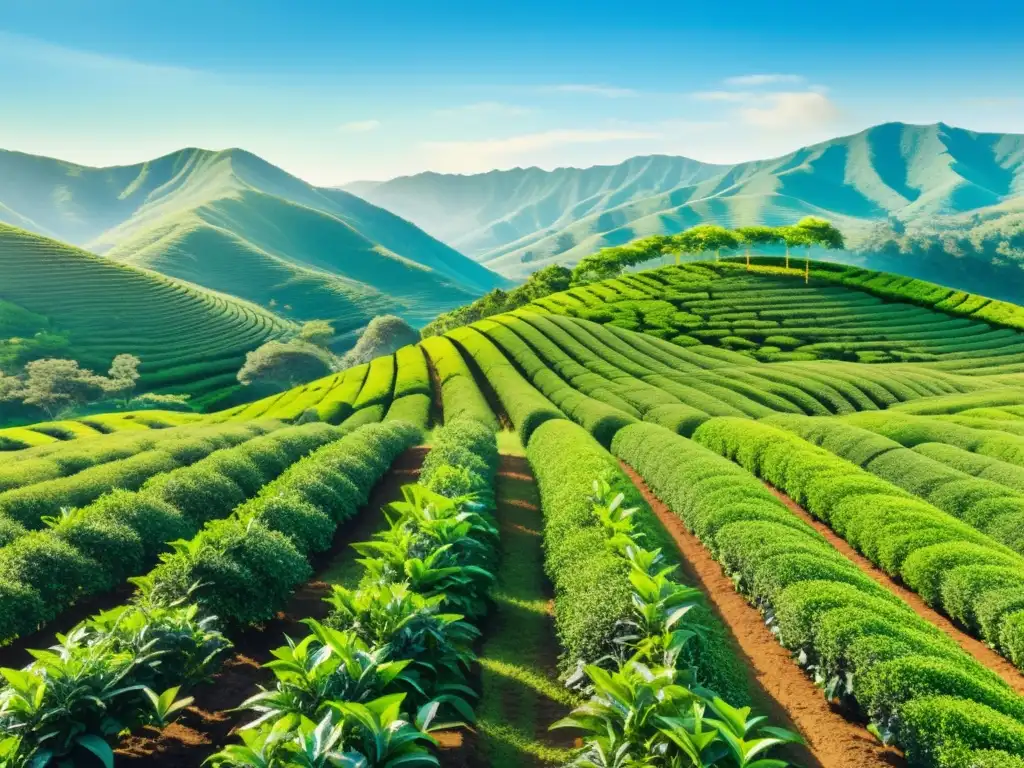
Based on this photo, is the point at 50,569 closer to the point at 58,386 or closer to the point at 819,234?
the point at 58,386

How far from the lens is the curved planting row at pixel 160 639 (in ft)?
23.8

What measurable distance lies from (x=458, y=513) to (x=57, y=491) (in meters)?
13.5

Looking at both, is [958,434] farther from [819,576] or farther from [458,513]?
[458,513]

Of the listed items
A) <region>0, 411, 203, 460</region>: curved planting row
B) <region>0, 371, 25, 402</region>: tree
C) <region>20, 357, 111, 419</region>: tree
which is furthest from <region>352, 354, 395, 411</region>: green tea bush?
<region>0, 371, 25, 402</region>: tree

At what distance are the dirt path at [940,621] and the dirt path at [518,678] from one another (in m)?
6.95

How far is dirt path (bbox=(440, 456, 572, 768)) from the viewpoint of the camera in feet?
28.8

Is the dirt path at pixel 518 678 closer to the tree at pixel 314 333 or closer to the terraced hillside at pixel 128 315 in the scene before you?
the terraced hillside at pixel 128 315

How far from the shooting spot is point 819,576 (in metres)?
11.4

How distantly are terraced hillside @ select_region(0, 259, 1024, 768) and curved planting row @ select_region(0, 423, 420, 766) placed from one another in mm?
48

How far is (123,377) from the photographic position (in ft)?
299

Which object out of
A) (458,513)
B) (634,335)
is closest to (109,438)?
(458,513)

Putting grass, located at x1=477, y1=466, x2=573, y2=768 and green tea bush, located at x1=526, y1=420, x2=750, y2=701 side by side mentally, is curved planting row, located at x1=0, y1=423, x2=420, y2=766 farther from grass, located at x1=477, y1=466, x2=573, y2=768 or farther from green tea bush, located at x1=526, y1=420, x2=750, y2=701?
green tea bush, located at x1=526, y1=420, x2=750, y2=701

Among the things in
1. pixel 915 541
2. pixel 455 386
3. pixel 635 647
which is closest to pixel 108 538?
pixel 635 647

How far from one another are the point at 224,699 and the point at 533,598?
673 cm
